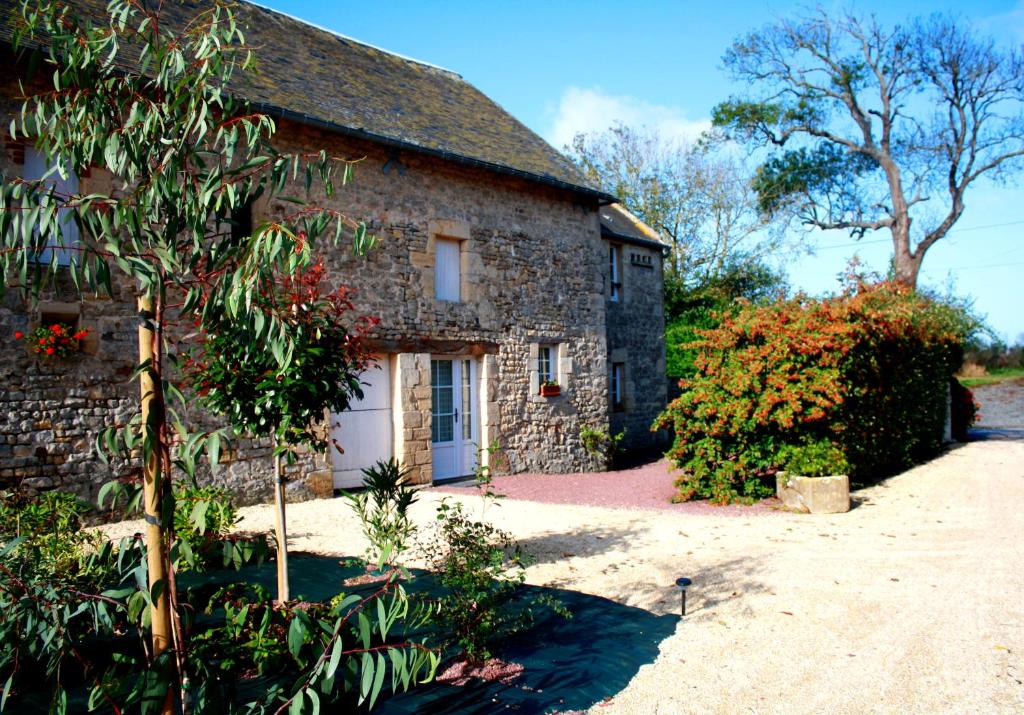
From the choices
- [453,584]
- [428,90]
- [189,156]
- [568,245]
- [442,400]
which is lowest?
[453,584]

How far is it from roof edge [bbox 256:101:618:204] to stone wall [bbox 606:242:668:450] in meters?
2.88

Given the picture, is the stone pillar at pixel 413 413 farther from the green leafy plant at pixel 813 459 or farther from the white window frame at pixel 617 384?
the white window frame at pixel 617 384

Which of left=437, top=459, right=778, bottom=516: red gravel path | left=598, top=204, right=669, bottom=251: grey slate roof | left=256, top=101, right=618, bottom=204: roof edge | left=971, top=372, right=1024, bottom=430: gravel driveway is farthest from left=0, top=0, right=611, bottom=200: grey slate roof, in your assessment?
left=971, top=372, right=1024, bottom=430: gravel driveway

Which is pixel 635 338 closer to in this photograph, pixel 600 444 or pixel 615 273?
pixel 615 273

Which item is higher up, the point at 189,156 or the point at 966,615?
the point at 189,156

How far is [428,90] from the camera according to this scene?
40.2 feet

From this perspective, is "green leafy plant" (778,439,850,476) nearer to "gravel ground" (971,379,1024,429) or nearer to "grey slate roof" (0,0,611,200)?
"grey slate roof" (0,0,611,200)

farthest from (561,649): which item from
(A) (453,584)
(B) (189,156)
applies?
(B) (189,156)

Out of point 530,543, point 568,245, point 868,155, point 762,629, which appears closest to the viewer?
point 762,629

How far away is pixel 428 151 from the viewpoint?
969 centimetres

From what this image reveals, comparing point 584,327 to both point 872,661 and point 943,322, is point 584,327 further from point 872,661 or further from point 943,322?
point 872,661

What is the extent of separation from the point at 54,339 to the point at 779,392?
776 centimetres

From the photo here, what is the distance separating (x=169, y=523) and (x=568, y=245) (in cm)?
1087

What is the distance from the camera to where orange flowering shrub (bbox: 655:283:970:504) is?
8047mm
